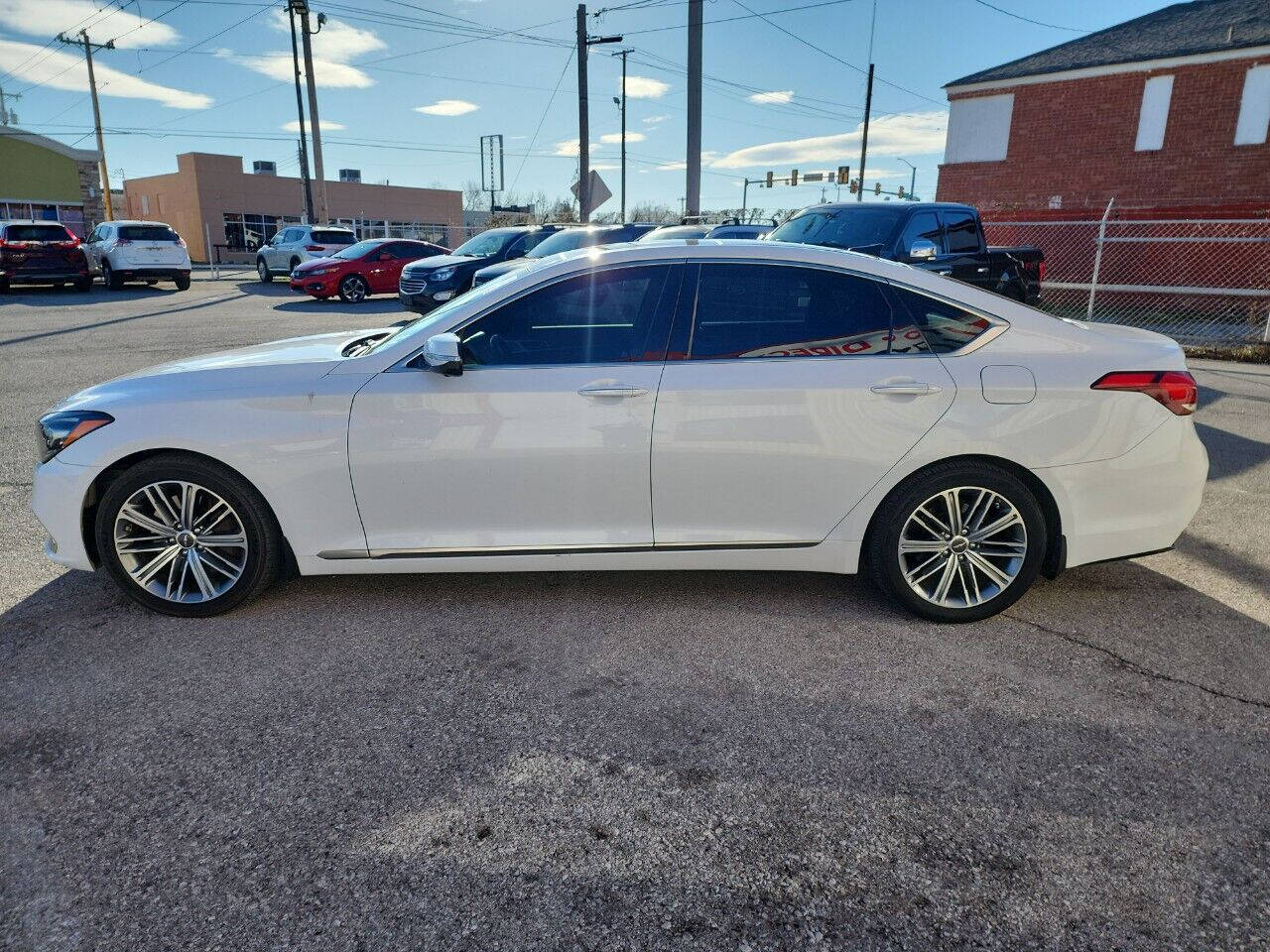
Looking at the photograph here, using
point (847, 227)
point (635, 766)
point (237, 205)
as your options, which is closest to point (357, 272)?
point (847, 227)

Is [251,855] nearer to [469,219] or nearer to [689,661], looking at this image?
[689,661]

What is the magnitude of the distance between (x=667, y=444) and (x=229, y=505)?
1881 millimetres

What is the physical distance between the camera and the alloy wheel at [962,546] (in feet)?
12.2

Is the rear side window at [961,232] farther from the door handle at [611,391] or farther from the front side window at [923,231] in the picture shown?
the door handle at [611,391]

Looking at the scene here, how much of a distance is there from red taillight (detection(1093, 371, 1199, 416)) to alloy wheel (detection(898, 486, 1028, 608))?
66cm

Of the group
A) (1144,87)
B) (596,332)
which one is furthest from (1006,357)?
(1144,87)

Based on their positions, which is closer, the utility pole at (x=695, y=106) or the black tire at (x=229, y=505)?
the black tire at (x=229, y=505)

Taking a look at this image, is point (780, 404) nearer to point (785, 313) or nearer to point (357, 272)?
point (785, 313)

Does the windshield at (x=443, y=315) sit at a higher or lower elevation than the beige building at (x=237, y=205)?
lower

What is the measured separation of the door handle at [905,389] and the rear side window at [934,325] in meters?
0.18

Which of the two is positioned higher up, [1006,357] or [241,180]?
[241,180]

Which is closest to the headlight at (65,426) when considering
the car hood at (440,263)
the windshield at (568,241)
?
the windshield at (568,241)

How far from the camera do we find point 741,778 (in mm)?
2719

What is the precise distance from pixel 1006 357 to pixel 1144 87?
21.1m
